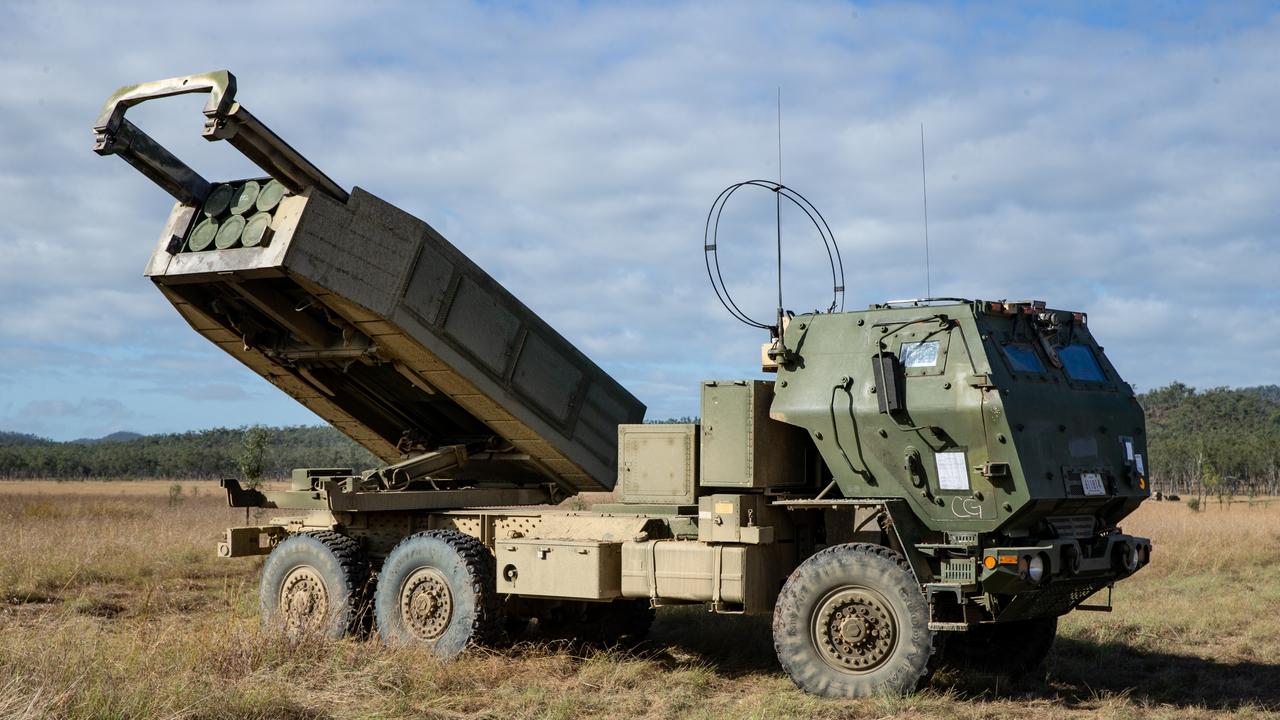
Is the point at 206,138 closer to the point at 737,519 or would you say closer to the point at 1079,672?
the point at 737,519

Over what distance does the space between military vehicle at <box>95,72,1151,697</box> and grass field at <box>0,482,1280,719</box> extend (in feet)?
1.80

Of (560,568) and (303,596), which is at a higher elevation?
(560,568)

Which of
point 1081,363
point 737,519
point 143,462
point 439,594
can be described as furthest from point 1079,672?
point 143,462

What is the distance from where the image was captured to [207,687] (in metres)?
6.77

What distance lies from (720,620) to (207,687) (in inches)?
243

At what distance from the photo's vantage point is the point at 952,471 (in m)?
7.99

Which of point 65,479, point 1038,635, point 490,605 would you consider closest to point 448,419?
point 490,605

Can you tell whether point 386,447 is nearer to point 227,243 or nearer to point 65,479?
point 227,243

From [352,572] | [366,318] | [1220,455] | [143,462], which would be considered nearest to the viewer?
[366,318]

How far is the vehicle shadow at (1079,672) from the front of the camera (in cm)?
846

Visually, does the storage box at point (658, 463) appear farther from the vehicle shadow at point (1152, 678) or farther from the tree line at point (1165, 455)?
the tree line at point (1165, 455)

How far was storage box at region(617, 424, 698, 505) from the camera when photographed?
9281 millimetres

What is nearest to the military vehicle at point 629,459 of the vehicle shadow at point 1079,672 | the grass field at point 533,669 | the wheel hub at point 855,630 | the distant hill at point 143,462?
the wheel hub at point 855,630

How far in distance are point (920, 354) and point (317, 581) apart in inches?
224
